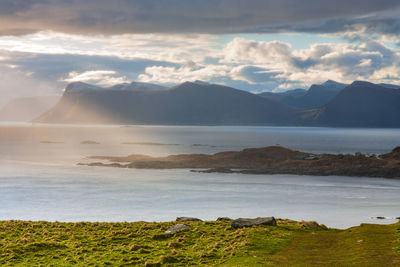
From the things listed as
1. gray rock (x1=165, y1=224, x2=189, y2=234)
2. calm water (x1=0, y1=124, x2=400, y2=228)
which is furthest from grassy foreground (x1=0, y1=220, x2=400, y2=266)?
calm water (x1=0, y1=124, x2=400, y2=228)

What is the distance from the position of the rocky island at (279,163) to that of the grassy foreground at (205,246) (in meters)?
86.5

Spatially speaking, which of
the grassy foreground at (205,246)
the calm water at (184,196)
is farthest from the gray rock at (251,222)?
the calm water at (184,196)

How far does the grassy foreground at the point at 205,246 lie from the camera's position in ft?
85.0

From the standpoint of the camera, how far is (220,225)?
37.6 metres

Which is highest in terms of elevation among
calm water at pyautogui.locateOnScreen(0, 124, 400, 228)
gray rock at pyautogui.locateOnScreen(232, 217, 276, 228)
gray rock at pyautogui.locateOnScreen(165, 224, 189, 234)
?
gray rock at pyautogui.locateOnScreen(232, 217, 276, 228)

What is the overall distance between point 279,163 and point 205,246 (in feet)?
350

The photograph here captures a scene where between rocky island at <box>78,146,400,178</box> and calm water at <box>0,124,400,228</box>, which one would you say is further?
rocky island at <box>78,146,400,178</box>

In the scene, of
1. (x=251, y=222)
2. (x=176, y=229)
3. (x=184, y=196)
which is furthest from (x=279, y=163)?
(x=176, y=229)

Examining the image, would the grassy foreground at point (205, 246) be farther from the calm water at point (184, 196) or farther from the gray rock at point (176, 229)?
the calm water at point (184, 196)

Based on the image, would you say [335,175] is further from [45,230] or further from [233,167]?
[45,230]

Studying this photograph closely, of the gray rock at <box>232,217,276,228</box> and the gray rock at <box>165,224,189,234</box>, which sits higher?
the gray rock at <box>232,217,276,228</box>

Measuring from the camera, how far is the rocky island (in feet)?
393

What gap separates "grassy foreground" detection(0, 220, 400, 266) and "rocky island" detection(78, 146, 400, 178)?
86.5m

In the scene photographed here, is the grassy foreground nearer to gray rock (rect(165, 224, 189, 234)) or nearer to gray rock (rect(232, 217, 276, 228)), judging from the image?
gray rock (rect(165, 224, 189, 234))
